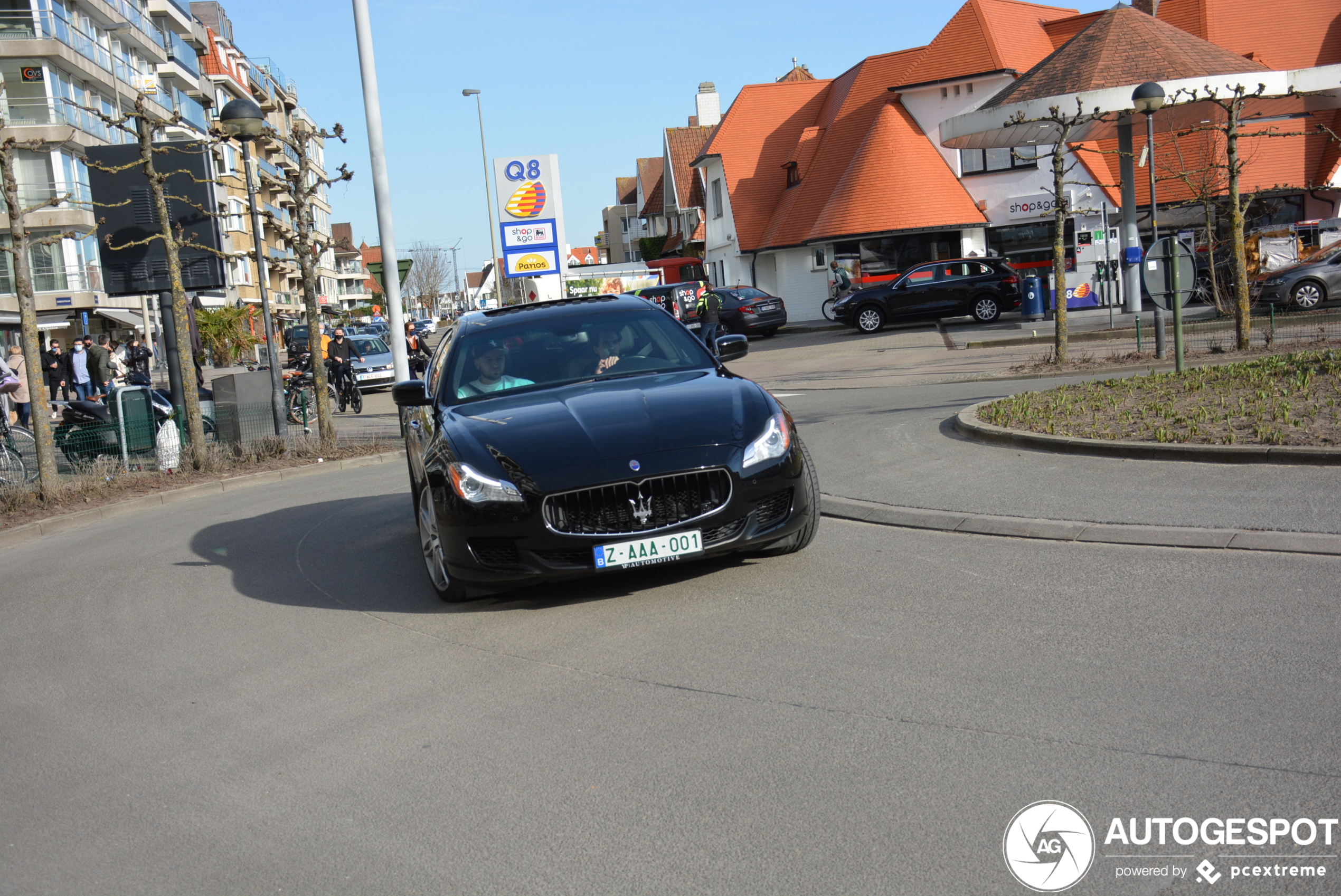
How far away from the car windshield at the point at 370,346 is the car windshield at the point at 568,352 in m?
24.7

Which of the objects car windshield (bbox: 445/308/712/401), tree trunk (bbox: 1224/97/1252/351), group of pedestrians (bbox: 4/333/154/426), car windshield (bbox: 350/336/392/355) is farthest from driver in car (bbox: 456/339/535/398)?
car windshield (bbox: 350/336/392/355)

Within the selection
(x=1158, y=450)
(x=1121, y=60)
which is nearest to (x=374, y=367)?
(x=1121, y=60)

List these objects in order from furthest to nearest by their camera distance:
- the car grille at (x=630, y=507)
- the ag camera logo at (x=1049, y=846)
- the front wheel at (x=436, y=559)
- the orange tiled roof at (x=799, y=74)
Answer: the orange tiled roof at (x=799, y=74) < the front wheel at (x=436, y=559) < the car grille at (x=630, y=507) < the ag camera logo at (x=1049, y=846)

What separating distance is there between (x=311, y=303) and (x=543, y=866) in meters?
14.0

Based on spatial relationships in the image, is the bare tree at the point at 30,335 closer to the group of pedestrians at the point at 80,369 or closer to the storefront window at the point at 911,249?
the group of pedestrians at the point at 80,369

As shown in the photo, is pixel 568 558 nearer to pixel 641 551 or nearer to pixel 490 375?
pixel 641 551

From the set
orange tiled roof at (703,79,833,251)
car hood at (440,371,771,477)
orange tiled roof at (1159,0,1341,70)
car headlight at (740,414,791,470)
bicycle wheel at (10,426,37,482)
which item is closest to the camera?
car hood at (440,371,771,477)

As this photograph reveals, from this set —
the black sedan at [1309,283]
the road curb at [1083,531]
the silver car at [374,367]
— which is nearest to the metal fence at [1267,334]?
the black sedan at [1309,283]

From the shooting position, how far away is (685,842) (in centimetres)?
349

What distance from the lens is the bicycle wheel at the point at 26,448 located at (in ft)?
46.2

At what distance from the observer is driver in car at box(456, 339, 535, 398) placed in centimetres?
745

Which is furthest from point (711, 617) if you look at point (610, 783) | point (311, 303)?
point (311, 303)

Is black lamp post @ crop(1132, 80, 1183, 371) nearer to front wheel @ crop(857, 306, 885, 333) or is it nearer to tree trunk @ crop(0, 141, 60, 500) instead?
tree trunk @ crop(0, 141, 60, 500)

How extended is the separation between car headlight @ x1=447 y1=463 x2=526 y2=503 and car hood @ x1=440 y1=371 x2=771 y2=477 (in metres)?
0.05
